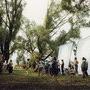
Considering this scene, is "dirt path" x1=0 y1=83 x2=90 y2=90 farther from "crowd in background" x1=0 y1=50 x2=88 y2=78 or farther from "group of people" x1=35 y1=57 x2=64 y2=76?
"group of people" x1=35 y1=57 x2=64 y2=76

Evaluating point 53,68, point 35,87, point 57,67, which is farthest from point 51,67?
point 35,87

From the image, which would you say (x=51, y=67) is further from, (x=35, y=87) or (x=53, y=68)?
(x=35, y=87)

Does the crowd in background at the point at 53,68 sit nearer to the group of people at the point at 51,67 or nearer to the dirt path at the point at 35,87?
the group of people at the point at 51,67

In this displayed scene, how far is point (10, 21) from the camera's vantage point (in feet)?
153

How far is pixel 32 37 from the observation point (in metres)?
55.2

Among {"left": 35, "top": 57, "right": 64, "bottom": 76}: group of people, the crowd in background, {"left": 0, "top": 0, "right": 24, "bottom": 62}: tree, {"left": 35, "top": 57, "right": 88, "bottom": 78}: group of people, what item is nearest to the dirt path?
{"left": 35, "top": 57, "right": 88, "bottom": 78}: group of people

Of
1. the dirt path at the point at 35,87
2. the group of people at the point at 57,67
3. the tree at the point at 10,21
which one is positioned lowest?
the dirt path at the point at 35,87

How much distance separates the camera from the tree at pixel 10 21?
4662 centimetres

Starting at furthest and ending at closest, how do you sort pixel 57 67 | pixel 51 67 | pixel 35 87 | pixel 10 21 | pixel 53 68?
1. pixel 10 21
2. pixel 57 67
3. pixel 51 67
4. pixel 53 68
5. pixel 35 87

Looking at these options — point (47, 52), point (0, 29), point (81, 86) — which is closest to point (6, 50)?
point (0, 29)

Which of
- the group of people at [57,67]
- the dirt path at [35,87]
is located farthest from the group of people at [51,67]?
the dirt path at [35,87]

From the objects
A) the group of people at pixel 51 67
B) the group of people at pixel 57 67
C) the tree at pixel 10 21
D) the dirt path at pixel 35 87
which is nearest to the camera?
the dirt path at pixel 35 87

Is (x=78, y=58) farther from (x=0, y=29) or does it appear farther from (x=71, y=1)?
(x=0, y=29)

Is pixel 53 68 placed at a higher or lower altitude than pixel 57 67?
lower
